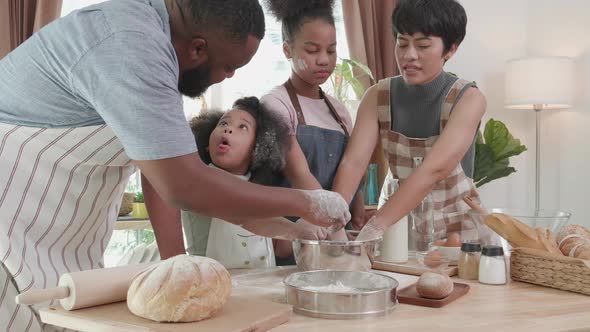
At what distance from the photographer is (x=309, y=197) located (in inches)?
53.7

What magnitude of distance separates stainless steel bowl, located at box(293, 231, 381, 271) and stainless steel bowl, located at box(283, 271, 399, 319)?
0.29 ft

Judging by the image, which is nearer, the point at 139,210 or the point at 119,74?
the point at 119,74

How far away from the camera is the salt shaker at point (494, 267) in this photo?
4.40ft

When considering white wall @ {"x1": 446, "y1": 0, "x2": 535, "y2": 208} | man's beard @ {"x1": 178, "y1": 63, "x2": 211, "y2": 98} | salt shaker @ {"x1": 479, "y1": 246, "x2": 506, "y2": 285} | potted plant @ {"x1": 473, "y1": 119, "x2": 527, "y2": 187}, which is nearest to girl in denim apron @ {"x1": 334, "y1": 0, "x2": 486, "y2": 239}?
salt shaker @ {"x1": 479, "y1": 246, "x2": 506, "y2": 285}

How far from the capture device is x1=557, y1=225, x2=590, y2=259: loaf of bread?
1.33 meters

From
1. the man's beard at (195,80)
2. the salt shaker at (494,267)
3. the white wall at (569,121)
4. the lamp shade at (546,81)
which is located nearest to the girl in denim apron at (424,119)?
the salt shaker at (494,267)

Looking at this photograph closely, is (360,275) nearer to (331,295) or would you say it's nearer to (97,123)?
(331,295)

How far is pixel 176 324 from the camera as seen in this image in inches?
38.5

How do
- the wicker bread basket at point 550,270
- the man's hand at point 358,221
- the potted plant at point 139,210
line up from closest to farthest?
the wicker bread basket at point 550,270, the man's hand at point 358,221, the potted plant at point 139,210

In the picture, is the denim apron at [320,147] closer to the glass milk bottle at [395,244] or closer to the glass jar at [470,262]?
the glass milk bottle at [395,244]

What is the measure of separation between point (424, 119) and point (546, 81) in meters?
2.46

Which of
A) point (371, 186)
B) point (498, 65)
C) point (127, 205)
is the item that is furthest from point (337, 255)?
point (498, 65)

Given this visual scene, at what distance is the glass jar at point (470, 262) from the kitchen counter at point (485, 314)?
0.16 feet

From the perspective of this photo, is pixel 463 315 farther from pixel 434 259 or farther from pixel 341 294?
pixel 434 259
